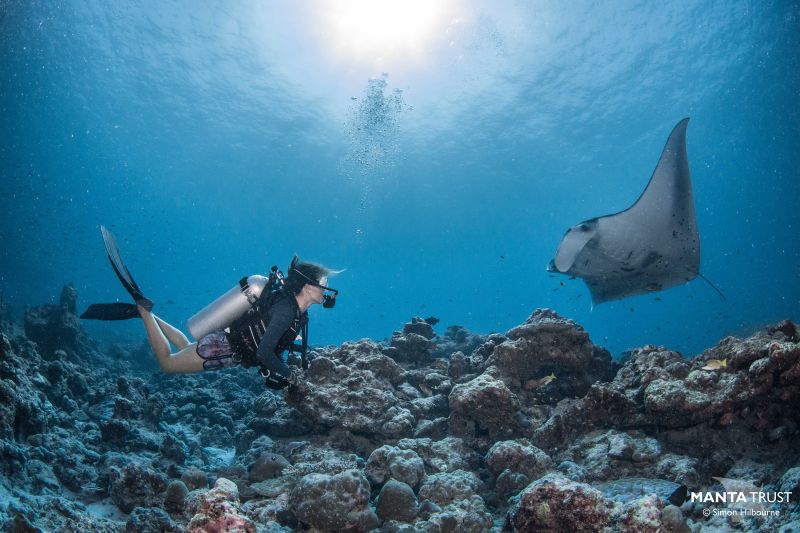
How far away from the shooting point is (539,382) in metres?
6.42

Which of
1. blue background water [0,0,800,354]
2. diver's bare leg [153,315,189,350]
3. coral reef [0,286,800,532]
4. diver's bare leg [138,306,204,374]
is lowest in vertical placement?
coral reef [0,286,800,532]

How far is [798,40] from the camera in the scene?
26141mm

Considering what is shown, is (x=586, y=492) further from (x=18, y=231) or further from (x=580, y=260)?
(x=18, y=231)

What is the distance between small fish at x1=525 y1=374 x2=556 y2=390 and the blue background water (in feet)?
51.5

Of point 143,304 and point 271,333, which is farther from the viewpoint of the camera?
point 143,304

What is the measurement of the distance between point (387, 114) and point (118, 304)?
30810 millimetres

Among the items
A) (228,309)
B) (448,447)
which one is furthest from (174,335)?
(448,447)

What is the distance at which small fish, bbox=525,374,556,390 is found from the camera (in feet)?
20.8

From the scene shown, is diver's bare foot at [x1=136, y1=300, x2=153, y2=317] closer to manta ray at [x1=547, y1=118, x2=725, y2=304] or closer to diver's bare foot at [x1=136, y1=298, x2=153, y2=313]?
diver's bare foot at [x1=136, y1=298, x2=153, y2=313]

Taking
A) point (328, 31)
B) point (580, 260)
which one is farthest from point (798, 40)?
point (580, 260)

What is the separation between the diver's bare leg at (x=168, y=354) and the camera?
544 cm

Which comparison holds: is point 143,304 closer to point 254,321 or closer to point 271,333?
point 254,321

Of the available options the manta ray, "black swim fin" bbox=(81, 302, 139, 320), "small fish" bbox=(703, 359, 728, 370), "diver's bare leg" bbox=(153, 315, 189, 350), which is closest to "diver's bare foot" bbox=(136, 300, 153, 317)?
"black swim fin" bbox=(81, 302, 139, 320)

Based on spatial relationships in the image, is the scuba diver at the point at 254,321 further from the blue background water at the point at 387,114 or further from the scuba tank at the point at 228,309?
the blue background water at the point at 387,114
